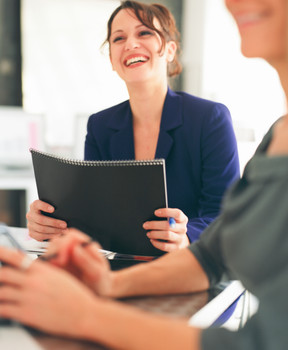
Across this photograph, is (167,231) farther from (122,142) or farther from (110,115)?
(110,115)

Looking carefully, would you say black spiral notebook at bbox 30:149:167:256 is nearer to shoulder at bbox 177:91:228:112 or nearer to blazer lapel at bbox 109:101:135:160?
blazer lapel at bbox 109:101:135:160

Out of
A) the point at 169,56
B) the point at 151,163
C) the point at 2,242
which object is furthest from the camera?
the point at 169,56

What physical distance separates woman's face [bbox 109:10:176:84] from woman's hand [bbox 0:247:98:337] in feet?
3.46

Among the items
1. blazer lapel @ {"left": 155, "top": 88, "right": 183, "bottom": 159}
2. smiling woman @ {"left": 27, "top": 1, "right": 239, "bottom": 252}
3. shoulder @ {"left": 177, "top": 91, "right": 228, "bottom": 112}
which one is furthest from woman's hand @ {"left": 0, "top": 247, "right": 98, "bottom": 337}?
shoulder @ {"left": 177, "top": 91, "right": 228, "bottom": 112}

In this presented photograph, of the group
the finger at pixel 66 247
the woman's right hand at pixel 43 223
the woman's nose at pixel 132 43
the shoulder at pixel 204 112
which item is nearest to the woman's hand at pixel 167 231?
the woman's right hand at pixel 43 223

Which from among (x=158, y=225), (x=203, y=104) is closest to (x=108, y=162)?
(x=158, y=225)

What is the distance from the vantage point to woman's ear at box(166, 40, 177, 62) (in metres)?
1.59

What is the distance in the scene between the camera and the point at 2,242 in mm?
1127

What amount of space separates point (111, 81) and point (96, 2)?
2.32 ft

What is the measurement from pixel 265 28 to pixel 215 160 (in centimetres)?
78

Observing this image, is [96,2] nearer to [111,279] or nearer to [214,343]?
[111,279]

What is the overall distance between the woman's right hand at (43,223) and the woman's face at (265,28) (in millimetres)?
659

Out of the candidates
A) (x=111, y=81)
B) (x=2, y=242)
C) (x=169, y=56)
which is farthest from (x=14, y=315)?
(x=111, y=81)

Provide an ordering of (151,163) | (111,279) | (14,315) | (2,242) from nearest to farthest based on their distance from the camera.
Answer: (14,315) < (111,279) < (151,163) < (2,242)
